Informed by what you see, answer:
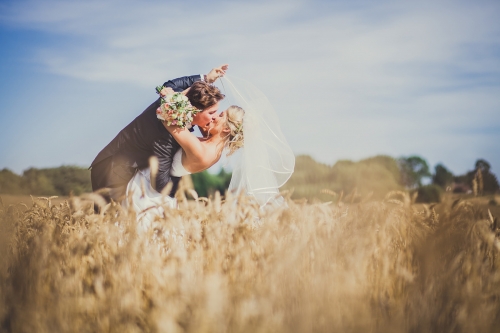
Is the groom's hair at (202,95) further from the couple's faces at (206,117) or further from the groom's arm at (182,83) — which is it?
the groom's arm at (182,83)

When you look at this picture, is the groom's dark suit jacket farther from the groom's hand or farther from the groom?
the groom's hand

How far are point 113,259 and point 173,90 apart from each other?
3.34 m

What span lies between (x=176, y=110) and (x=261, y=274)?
9.01 feet

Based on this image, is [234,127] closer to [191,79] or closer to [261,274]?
[191,79]

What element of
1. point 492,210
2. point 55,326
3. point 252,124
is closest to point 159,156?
point 252,124

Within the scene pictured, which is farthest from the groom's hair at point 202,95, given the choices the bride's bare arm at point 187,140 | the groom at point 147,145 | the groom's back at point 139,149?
the bride's bare arm at point 187,140

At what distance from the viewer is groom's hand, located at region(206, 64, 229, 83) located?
6391 millimetres

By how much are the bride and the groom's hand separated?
0.80 ft

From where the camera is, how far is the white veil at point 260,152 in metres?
6.34

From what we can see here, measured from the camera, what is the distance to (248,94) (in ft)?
22.0

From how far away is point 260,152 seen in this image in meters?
6.42

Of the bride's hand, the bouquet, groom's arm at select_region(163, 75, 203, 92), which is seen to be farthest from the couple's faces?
groom's arm at select_region(163, 75, 203, 92)

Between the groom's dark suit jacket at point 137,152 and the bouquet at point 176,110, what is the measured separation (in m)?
0.37

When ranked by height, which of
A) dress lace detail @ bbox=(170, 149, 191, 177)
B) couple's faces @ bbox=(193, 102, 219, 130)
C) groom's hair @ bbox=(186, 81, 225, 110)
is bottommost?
dress lace detail @ bbox=(170, 149, 191, 177)
